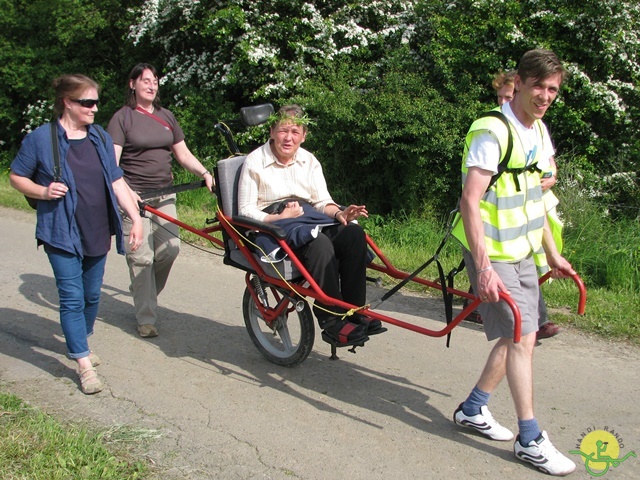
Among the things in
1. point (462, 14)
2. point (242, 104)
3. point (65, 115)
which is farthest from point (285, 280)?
point (242, 104)

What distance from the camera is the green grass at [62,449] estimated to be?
11.2ft

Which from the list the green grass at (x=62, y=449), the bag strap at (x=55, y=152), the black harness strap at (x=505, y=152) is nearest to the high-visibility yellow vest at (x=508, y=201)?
the black harness strap at (x=505, y=152)

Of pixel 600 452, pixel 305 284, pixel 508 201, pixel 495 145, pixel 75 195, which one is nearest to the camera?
pixel 495 145

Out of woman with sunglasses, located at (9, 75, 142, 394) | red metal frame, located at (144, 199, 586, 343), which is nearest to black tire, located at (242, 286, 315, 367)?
red metal frame, located at (144, 199, 586, 343)

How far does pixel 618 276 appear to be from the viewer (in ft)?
20.7

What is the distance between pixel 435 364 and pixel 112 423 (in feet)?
7.15

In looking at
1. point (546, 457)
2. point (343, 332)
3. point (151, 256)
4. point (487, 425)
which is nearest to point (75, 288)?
point (151, 256)

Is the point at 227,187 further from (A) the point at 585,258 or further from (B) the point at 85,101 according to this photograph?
(A) the point at 585,258

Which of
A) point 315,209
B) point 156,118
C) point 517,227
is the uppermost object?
point 156,118

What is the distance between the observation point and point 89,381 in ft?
14.7

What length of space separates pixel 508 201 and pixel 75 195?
2633mm

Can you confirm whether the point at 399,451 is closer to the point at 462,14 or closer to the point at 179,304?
the point at 179,304

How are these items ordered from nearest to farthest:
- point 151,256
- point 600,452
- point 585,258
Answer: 1. point 600,452
2. point 151,256
3. point 585,258

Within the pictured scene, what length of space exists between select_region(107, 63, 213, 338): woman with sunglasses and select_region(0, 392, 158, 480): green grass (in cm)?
167
